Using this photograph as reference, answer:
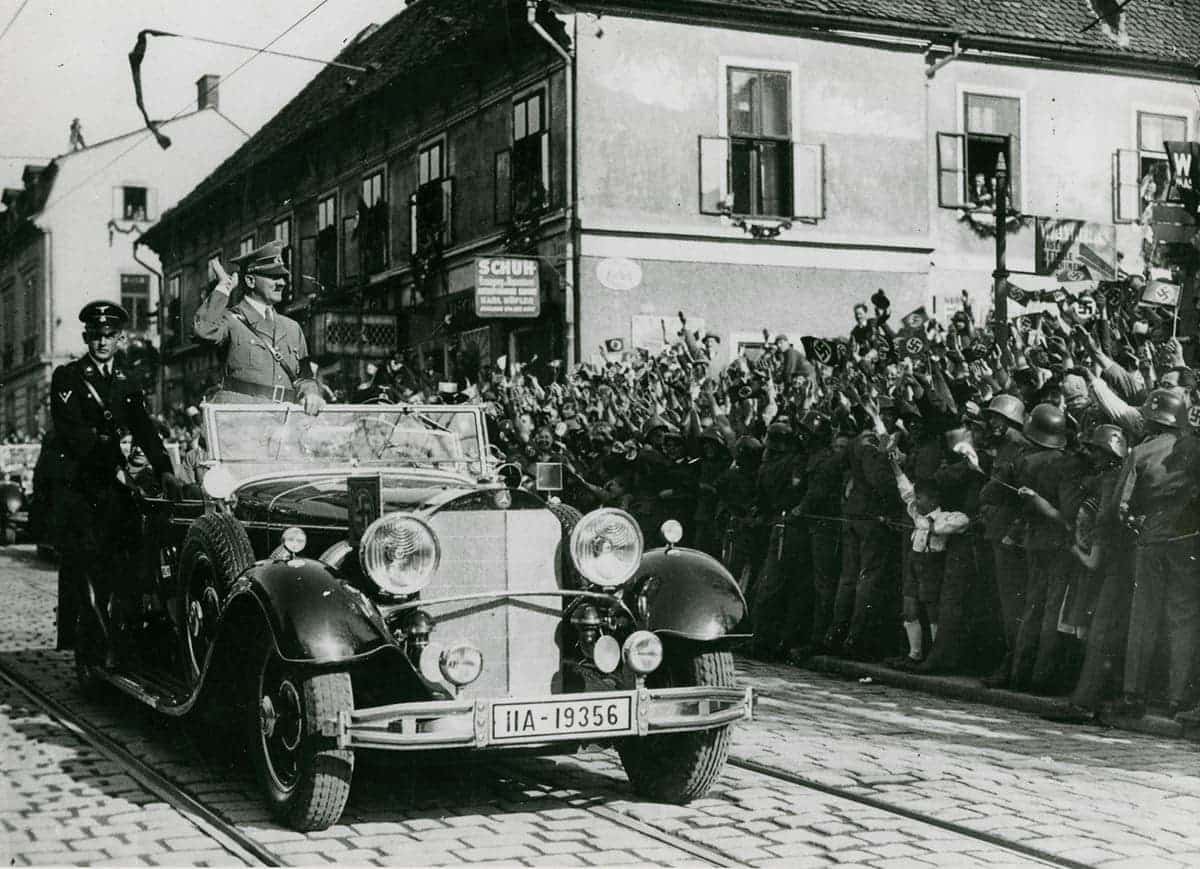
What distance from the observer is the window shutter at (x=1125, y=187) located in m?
21.0

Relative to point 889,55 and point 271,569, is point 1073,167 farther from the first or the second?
point 271,569

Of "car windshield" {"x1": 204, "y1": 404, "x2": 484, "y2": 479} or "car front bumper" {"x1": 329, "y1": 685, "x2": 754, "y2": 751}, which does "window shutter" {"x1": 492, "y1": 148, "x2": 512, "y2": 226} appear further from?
"car front bumper" {"x1": 329, "y1": 685, "x2": 754, "y2": 751}

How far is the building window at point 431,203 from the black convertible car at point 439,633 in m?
15.4

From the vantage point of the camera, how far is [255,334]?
7.63 meters

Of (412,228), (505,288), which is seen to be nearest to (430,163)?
(412,228)

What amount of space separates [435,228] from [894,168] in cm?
685

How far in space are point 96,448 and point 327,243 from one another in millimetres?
19092

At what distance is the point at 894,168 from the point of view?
19625mm

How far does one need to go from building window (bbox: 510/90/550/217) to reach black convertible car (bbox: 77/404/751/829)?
12.6 m

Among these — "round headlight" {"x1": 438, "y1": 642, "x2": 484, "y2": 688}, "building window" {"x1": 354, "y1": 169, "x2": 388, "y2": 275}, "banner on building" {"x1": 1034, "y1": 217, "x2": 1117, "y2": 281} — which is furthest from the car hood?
"building window" {"x1": 354, "y1": 169, "x2": 388, "y2": 275}

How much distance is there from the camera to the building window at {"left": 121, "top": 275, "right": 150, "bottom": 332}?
41.3 meters

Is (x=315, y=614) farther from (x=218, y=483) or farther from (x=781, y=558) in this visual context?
(x=781, y=558)

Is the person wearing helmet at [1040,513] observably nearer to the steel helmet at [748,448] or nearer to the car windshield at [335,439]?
the steel helmet at [748,448]

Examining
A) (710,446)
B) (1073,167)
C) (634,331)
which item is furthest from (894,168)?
(710,446)
